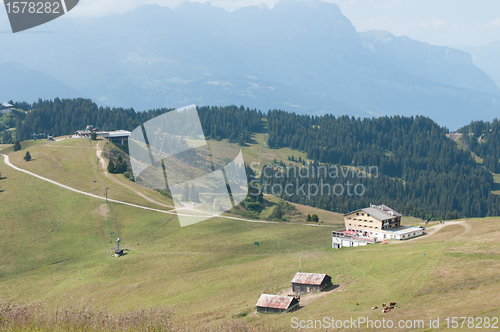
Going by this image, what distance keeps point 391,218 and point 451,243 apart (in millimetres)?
21692

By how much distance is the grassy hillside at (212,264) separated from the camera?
41375mm

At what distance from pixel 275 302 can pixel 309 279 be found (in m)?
7.49

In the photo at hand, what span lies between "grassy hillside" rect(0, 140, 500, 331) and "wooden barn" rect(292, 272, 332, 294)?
6.99ft

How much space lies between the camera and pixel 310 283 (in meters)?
50.1

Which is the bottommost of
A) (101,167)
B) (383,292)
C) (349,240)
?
(349,240)

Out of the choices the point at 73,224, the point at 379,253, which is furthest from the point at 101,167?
the point at 379,253

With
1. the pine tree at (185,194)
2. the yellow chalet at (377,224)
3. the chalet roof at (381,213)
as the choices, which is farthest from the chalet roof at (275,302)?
the pine tree at (185,194)

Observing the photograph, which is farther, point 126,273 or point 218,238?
point 218,238

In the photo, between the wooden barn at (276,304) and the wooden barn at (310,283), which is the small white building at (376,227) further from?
the wooden barn at (276,304)

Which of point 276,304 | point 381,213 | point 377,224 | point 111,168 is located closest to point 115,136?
point 111,168

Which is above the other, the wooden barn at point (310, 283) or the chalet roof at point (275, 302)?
the chalet roof at point (275, 302)

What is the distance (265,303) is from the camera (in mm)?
45375

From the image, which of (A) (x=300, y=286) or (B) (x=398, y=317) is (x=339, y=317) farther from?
(A) (x=300, y=286)

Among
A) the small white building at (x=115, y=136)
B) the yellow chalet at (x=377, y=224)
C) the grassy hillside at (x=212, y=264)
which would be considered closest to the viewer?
the grassy hillside at (x=212, y=264)
